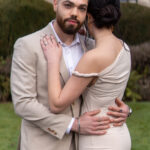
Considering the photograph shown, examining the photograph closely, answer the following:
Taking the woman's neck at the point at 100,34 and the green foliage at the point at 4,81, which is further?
the green foliage at the point at 4,81

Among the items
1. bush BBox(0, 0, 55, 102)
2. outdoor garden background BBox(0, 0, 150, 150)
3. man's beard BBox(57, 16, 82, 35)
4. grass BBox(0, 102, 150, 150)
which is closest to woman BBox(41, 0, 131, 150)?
man's beard BBox(57, 16, 82, 35)

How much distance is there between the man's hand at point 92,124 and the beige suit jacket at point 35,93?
8 cm

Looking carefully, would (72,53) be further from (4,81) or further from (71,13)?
(4,81)

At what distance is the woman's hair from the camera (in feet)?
9.58

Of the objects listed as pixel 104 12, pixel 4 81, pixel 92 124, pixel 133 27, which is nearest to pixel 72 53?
pixel 104 12

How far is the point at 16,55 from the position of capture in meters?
2.93

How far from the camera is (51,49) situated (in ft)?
9.69

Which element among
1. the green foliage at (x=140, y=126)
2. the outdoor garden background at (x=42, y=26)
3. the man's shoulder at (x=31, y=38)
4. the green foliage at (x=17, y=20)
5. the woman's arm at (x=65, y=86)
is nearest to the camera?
the woman's arm at (x=65, y=86)

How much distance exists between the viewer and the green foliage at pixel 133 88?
871 cm

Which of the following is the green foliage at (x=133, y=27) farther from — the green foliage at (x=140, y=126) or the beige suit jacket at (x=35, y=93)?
the beige suit jacket at (x=35, y=93)

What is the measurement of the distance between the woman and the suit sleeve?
0.08m

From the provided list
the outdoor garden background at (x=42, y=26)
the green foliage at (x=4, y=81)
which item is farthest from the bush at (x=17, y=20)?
the green foliage at (x=4, y=81)

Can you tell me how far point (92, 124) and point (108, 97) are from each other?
0.21m

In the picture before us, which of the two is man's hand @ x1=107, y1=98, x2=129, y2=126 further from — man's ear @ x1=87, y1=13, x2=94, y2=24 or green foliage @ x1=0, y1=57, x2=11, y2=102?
green foliage @ x1=0, y1=57, x2=11, y2=102
